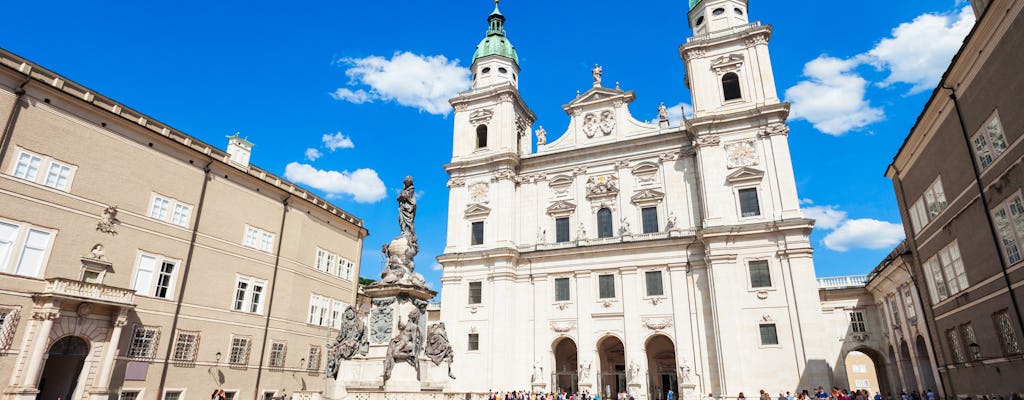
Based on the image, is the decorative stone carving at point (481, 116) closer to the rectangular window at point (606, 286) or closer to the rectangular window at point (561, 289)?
the rectangular window at point (561, 289)

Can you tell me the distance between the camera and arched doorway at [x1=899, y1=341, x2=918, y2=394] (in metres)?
28.2

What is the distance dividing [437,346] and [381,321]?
1.63 meters

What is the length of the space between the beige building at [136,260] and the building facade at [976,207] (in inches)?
763

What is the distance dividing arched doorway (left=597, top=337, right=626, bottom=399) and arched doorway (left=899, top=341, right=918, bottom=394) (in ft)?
45.9

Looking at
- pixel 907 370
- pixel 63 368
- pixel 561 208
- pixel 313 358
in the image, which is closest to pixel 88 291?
pixel 63 368

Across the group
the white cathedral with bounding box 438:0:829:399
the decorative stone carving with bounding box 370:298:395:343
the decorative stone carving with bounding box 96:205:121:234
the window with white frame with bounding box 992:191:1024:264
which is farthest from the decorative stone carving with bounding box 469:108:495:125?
the window with white frame with bounding box 992:191:1024:264

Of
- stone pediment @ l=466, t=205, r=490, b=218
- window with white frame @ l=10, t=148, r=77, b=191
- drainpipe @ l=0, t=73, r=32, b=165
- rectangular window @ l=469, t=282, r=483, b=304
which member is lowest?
rectangular window @ l=469, t=282, r=483, b=304

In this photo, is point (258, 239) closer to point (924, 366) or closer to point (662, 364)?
point (662, 364)

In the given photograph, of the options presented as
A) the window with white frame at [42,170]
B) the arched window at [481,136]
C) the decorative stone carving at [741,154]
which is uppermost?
the arched window at [481,136]

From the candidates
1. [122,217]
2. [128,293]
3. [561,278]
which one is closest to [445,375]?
[128,293]

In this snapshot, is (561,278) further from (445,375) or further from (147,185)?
(147,185)

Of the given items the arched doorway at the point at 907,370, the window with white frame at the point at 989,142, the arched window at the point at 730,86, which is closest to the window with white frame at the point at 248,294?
the arched window at the point at 730,86

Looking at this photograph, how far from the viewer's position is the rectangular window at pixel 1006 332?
14.7 m

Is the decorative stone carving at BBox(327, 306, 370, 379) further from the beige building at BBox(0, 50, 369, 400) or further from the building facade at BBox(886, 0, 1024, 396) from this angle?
the building facade at BBox(886, 0, 1024, 396)
